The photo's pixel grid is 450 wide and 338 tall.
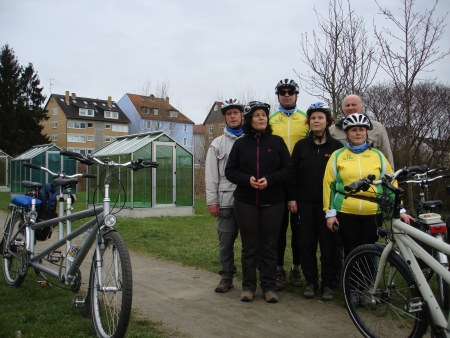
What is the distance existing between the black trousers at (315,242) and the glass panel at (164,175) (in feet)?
39.2

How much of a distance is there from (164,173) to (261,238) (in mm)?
12320

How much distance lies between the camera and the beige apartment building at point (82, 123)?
66.6 metres

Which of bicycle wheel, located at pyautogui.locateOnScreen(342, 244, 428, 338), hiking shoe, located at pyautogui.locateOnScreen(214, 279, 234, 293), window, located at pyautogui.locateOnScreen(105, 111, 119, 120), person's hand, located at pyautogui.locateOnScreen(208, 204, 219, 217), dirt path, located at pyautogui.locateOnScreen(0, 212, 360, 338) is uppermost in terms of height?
window, located at pyautogui.locateOnScreen(105, 111, 119, 120)

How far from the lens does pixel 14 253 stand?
5.64m

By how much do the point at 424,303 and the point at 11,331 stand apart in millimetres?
3393

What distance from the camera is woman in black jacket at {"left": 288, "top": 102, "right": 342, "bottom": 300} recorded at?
5086 mm

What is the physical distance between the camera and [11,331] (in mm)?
4031

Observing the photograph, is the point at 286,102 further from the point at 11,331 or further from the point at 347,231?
the point at 11,331

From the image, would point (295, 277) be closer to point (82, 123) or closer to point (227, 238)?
Result: point (227, 238)

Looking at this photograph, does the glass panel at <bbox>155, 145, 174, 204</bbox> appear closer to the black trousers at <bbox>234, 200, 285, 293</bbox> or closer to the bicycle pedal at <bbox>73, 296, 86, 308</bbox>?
the black trousers at <bbox>234, 200, 285, 293</bbox>

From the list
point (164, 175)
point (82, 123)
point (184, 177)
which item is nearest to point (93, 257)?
point (164, 175)

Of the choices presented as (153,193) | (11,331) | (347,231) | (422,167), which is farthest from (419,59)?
(153,193)

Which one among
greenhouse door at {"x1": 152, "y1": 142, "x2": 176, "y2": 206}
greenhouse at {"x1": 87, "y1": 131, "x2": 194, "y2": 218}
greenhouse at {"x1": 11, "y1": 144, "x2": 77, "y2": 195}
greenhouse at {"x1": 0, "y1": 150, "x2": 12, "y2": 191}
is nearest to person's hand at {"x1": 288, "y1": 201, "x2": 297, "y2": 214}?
greenhouse at {"x1": 87, "y1": 131, "x2": 194, "y2": 218}

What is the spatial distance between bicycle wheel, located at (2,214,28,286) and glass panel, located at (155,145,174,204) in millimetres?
10867
